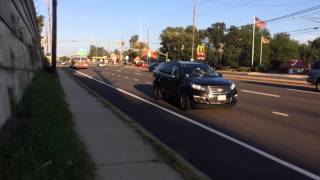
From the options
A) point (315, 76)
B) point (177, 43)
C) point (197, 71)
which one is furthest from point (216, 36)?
point (197, 71)

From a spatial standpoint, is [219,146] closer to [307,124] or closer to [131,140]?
[131,140]

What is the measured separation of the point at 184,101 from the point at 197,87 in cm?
75

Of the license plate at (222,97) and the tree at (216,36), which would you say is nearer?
the license plate at (222,97)

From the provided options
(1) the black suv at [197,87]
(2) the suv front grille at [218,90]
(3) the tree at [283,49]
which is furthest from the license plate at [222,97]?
(3) the tree at [283,49]

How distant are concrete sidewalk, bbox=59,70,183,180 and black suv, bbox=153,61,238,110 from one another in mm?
3584

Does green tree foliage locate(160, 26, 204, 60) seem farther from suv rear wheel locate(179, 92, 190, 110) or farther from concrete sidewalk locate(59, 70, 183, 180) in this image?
concrete sidewalk locate(59, 70, 183, 180)

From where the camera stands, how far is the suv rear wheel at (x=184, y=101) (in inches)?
664

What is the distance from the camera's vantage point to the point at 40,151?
754 centimetres

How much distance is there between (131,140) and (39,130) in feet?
5.75

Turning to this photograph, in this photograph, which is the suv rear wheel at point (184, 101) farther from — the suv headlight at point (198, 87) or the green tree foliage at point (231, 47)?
the green tree foliage at point (231, 47)

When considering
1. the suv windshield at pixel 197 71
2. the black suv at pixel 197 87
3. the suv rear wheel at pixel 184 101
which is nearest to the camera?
the black suv at pixel 197 87

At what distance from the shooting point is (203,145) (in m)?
10.4

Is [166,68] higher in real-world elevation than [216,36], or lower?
lower

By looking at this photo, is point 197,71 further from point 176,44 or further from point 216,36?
point 216,36
